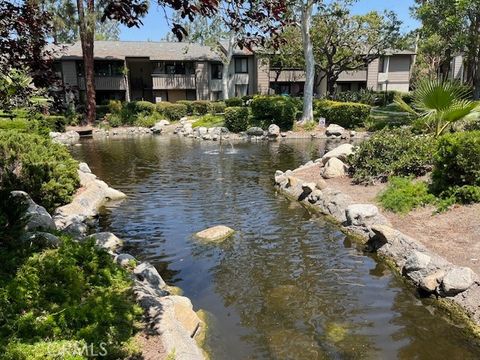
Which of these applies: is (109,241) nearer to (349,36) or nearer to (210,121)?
(210,121)

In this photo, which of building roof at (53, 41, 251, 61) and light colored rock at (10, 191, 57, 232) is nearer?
light colored rock at (10, 191, 57, 232)

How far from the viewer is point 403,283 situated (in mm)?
7785

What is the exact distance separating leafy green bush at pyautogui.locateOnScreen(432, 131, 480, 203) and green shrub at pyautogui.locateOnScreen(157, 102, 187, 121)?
95.9ft

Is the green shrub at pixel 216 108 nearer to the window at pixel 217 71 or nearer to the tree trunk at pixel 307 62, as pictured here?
the tree trunk at pixel 307 62

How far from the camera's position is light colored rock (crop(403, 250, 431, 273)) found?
7.62 meters

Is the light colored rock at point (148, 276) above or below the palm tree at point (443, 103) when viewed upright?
below

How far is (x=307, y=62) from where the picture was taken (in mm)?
30391

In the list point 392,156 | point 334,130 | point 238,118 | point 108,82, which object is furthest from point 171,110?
point 392,156

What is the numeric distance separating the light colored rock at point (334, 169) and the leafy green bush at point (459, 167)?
4013 mm

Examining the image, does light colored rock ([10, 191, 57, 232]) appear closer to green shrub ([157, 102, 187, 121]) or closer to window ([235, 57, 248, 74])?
green shrub ([157, 102, 187, 121])

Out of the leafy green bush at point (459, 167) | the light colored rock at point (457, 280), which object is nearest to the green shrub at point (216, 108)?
the leafy green bush at point (459, 167)

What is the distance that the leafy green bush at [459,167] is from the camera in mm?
9680

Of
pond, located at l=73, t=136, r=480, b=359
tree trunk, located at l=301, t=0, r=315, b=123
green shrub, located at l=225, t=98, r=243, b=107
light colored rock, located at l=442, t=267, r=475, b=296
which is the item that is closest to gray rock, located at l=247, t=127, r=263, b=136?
tree trunk, located at l=301, t=0, r=315, b=123

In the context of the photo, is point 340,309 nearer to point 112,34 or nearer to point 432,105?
point 432,105
